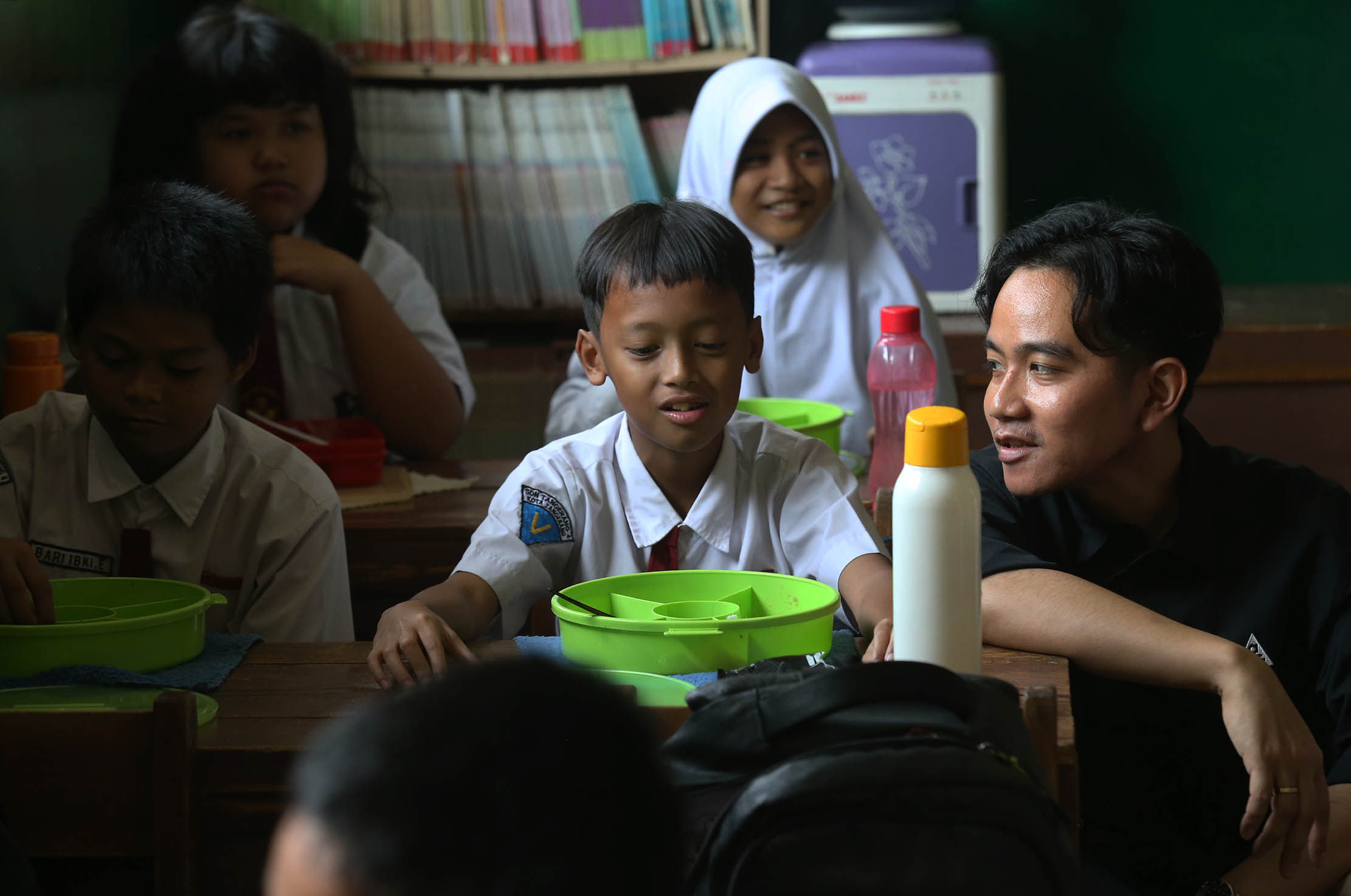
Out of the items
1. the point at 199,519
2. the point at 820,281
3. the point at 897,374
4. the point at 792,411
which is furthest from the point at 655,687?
the point at 820,281

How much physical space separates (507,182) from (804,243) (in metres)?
1.28

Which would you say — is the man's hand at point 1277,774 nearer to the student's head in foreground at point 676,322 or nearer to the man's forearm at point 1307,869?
the man's forearm at point 1307,869

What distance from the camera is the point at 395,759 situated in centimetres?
64

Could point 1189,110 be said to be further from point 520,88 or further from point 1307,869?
point 1307,869

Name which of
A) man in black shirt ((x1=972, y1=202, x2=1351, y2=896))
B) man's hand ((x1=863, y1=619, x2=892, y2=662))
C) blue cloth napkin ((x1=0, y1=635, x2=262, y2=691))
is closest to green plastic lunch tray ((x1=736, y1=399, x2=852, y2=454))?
man in black shirt ((x1=972, y1=202, x2=1351, y2=896))

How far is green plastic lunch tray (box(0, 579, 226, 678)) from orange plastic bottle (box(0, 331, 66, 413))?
2.80 ft

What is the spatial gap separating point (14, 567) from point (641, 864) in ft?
3.16

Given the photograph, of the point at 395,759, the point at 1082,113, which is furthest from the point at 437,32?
the point at 395,759

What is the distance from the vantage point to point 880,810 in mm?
814

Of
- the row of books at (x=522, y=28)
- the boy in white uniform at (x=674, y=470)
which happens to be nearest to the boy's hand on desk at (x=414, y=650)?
the boy in white uniform at (x=674, y=470)

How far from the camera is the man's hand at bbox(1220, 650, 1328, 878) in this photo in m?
1.24

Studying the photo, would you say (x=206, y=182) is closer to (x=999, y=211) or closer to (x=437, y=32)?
(x=437, y=32)

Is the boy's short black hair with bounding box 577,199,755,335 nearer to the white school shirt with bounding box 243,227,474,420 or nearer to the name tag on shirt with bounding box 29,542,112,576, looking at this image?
the name tag on shirt with bounding box 29,542,112,576

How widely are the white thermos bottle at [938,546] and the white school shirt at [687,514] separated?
62cm
